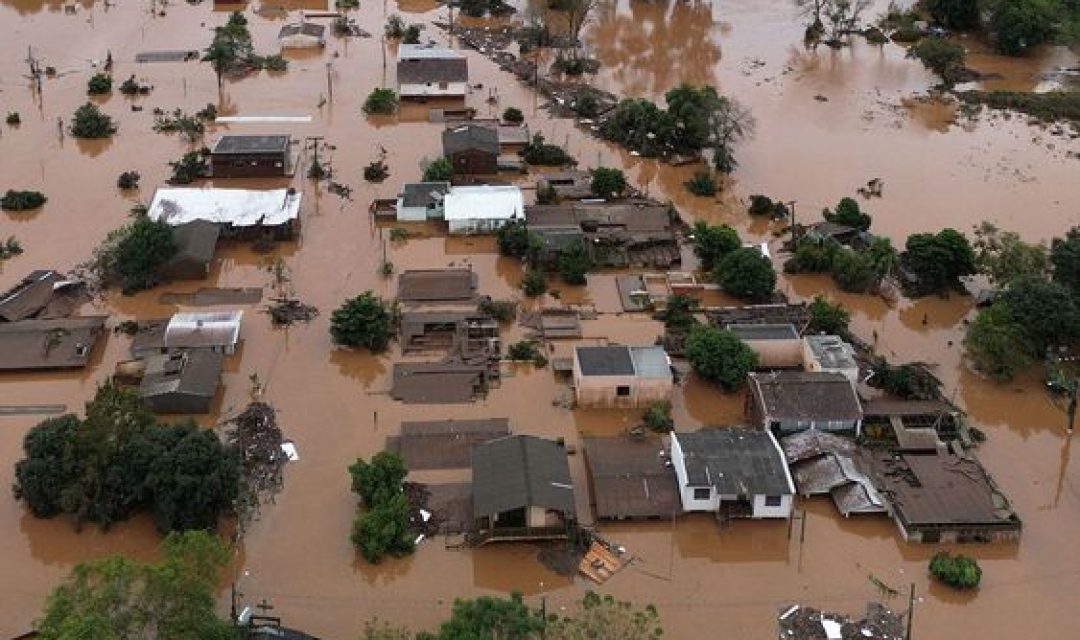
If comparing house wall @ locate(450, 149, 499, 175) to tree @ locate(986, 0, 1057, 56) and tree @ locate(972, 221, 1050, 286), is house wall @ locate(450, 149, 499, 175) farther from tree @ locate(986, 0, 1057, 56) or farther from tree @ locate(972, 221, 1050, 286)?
tree @ locate(986, 0, 1057, 56)

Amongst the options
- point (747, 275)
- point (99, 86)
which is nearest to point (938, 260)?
point (747, 275)

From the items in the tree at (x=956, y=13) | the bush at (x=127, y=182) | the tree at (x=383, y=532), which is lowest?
the tree at (x=383, y=532)

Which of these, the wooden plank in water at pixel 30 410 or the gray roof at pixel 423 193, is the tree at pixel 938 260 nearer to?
the gray roof at pixel 423 193

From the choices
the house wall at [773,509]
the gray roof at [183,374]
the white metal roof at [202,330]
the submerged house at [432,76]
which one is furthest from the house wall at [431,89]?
Answer: the house wall at [773,509]

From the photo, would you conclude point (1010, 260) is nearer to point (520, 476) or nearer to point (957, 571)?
point (957, 571)

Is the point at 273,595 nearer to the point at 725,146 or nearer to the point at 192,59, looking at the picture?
the point at 725,146

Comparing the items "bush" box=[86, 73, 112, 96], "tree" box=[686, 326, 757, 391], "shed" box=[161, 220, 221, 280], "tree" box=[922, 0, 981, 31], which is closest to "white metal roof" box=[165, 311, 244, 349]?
"shed" box=[161, 220, 221, 280]
